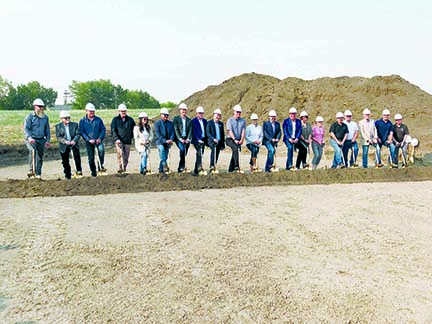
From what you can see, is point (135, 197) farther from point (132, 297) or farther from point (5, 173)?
point (5, 173)

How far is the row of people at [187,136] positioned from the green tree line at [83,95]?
262ft

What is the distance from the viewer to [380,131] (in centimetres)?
1202

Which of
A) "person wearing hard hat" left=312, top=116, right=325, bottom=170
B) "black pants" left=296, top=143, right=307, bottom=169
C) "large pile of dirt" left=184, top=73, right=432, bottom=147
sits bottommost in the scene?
"black pants" left=296, top=143, right=307, bottom=169

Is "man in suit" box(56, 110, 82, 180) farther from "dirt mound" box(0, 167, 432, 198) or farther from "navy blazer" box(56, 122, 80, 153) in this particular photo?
"dirt mound" box(0, 167, 432, 198)

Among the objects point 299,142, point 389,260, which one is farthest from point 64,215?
point 299,142

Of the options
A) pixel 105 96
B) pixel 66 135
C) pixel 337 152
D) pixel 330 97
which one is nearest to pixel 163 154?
pixel 66 135

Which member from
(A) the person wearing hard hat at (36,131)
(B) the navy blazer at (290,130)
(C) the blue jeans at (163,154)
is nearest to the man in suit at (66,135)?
(A) the person wearing hard hat at (36,131)

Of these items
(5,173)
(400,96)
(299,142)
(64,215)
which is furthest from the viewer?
(400,96)

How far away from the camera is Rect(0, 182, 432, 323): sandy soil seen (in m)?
4.14

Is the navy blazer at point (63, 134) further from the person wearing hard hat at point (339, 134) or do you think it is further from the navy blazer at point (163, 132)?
the person wearing hard hat at point (339, 134)

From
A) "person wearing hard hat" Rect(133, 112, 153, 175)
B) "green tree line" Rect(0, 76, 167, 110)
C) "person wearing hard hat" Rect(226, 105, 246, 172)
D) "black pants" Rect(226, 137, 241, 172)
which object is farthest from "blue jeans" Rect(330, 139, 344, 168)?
"green tree line" Rect(0, 76, 167, 110)

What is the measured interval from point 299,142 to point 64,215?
658cm

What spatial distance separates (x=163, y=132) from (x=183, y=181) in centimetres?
145

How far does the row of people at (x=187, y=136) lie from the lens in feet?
34.4
